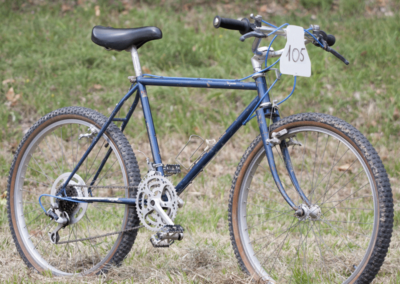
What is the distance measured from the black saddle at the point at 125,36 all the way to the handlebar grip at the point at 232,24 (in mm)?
570

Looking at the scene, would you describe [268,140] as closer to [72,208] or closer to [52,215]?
[72,208]

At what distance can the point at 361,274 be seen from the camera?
207 centimetres

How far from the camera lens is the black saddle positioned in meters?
2.65

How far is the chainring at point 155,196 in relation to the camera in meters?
2.51

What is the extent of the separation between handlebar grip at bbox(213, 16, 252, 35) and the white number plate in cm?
20

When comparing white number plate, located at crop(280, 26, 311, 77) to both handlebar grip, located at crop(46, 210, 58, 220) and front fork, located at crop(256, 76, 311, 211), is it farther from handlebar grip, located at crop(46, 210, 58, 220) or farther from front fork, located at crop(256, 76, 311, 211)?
handlebar grip, located at crop(46, 210, 58, 220)

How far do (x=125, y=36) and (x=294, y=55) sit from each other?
100cm

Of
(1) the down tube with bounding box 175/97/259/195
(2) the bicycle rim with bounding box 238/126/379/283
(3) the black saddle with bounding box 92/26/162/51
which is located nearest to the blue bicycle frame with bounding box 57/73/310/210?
(1) the down tube with bounding box 175/97/259/195

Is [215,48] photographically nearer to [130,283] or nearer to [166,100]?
[166,100]

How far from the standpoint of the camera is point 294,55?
2.24m

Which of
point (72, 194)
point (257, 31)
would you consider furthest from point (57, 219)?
point (257, 31)

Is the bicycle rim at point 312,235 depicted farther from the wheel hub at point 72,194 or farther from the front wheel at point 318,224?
the wheel hub at point 72,194

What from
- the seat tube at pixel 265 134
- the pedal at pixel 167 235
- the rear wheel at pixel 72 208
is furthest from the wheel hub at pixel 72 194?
the seat tube at pixel 265 134

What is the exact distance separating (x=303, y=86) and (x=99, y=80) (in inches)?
96.1
